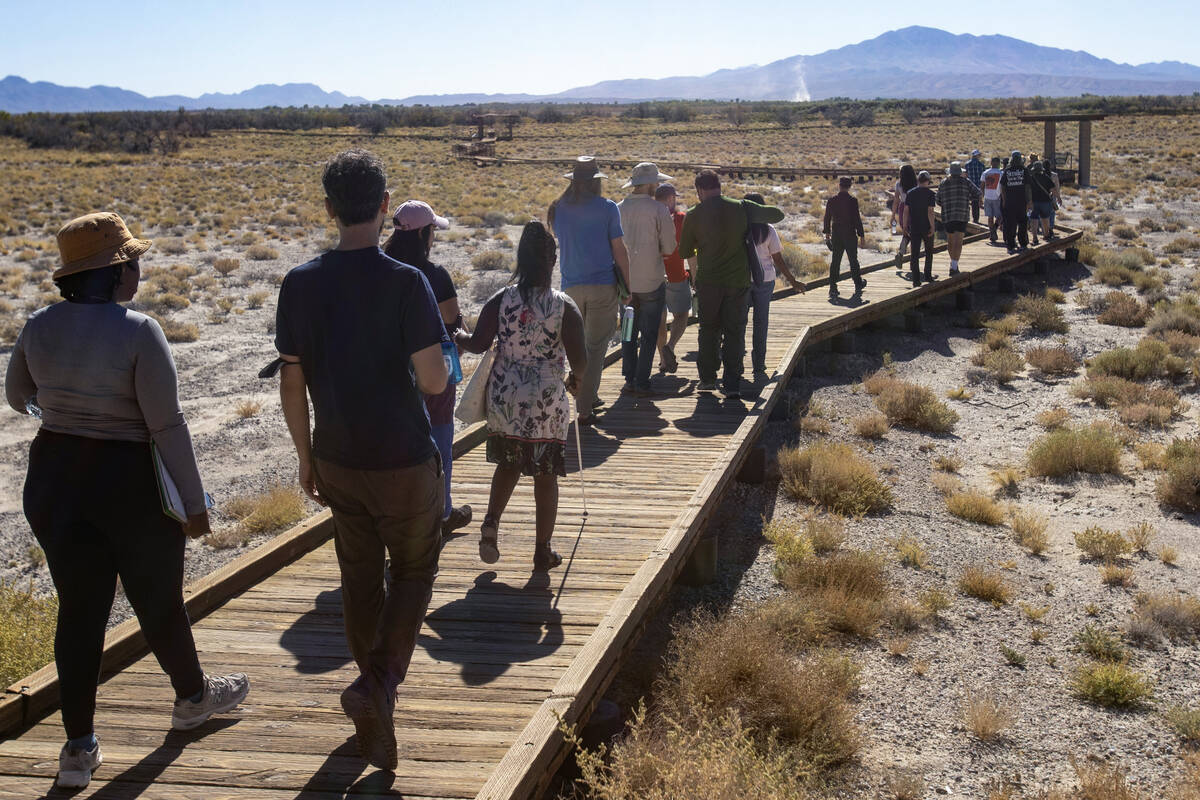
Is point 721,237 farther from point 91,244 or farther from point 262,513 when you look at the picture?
point 91,244

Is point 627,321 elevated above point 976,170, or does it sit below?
below

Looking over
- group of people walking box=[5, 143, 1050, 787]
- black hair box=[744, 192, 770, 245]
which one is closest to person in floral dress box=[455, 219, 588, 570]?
group of people walking box=[5, 143, 1050, 787]

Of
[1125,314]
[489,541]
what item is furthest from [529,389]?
[1125,314]

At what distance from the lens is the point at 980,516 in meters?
8.62

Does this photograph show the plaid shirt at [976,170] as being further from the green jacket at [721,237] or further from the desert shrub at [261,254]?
the desert shrub at [261,254]

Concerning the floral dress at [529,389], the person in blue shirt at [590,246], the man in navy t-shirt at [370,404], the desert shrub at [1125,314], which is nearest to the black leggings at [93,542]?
the man in navy t-shirt at [370,404]

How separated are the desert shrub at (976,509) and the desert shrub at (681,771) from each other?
4.45 m

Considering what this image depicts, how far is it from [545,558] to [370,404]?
2256 millimetres

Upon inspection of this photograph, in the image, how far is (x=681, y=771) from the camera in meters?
3.91

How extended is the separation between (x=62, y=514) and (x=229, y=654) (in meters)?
1.46

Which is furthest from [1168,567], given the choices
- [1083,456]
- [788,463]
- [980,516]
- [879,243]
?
[879,243]

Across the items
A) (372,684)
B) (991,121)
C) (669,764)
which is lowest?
(669,764)

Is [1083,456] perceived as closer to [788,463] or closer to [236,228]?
[788,463]

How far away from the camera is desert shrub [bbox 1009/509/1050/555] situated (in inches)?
315
